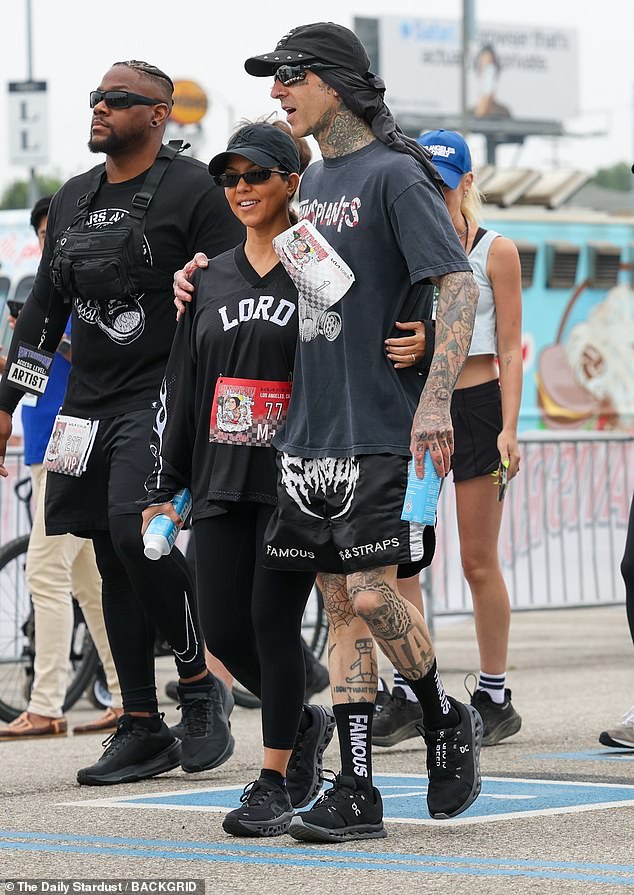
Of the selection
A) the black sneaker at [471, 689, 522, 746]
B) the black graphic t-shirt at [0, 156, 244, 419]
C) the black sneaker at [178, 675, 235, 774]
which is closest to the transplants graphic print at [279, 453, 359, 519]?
the black graphic t-shirt at [0, 156, 244, 419]

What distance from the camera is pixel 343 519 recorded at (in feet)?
14.7

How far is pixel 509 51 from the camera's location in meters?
84.9

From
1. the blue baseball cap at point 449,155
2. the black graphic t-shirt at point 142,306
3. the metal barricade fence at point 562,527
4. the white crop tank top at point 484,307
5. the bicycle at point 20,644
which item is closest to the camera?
Result: the black graphic t-shirt at point 142,306

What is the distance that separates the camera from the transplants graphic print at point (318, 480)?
4.47 meters

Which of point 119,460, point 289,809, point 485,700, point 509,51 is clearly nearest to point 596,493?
point 485,700

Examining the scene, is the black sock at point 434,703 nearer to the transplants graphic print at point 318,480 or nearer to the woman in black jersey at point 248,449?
the woman in black jersey at point 248,449

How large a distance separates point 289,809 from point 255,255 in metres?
1.53

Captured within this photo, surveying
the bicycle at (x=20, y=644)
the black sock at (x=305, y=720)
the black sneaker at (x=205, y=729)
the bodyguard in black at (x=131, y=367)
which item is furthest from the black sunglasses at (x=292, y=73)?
the bicycle at (x=20, y=644)

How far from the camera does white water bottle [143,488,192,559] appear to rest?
15.9ft

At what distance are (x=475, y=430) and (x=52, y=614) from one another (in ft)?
6.81

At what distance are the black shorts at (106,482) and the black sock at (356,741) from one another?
45.9 inches

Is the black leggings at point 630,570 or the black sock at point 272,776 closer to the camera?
the black sock at point 272,776

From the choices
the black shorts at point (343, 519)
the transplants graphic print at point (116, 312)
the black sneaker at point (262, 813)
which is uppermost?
the transplants graphic print at point (116, 312)

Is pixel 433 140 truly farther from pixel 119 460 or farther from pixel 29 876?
pixel 29 876
